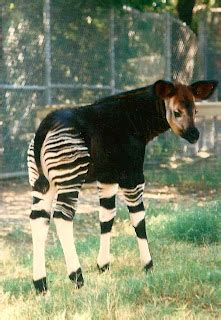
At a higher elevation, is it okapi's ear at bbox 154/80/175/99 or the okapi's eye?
okapi's ear at bbox 154/80/175/99

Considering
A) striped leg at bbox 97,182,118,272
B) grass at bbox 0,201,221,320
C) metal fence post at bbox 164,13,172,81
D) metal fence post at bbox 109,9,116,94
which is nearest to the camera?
grass at bbox 0,201,221,320

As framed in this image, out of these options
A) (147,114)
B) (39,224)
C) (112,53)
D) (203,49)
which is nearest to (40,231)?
(39,224)

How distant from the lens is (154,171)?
33.4 feet

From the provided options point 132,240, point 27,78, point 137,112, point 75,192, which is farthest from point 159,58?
point 75,192

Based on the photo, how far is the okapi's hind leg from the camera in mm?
3850

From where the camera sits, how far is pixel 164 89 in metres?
4.17

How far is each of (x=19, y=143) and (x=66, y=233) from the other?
16.8ft

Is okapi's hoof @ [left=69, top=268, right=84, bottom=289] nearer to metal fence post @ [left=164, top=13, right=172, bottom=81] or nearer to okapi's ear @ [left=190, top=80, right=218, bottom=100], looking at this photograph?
okapi's ear @ [left=190, top=80, right=218, bottom=100]

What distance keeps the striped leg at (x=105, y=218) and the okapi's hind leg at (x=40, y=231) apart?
59cm

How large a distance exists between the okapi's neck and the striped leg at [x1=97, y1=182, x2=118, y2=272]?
0.44 meters

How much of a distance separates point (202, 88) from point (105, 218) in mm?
1130

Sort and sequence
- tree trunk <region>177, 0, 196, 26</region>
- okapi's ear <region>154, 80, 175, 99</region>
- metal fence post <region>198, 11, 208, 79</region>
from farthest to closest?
1. tree trunk <region>177, 0, 196, 26</region>
2. metal fence post <region>198, 11, 208, 79</region>
3. okapi's ear <region>154, 80, 175, 99</region>

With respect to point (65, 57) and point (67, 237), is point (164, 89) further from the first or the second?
point (65, 57)

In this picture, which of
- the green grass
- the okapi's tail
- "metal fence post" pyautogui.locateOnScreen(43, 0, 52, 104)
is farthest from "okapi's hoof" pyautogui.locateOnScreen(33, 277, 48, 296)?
the green grass
